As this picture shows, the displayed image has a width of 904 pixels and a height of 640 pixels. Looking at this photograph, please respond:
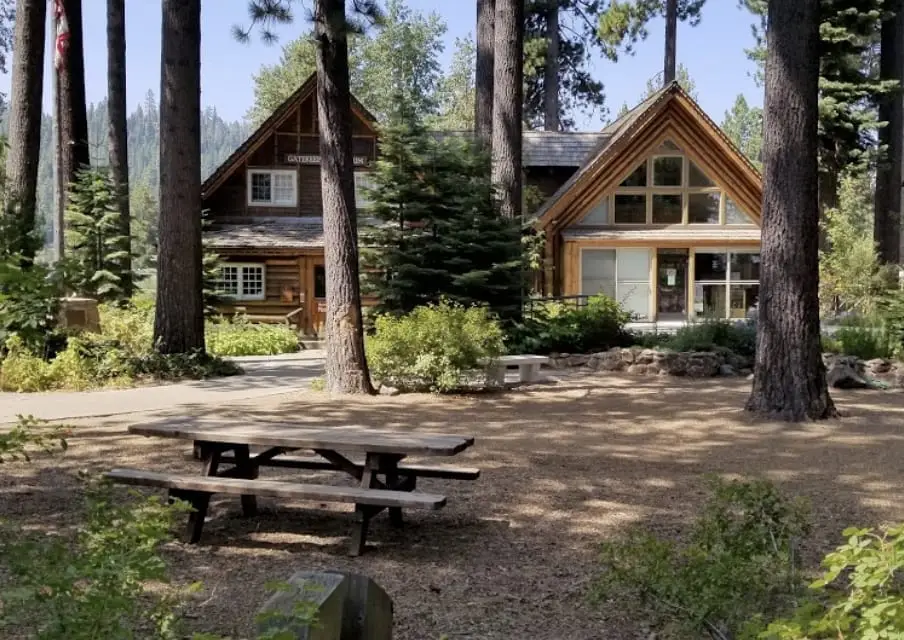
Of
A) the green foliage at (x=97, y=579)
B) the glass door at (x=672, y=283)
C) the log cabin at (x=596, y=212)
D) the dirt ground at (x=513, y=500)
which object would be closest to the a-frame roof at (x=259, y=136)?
the log cabin at (x=596, y=212)

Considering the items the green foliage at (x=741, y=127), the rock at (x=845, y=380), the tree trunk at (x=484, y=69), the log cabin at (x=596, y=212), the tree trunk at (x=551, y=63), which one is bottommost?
the rock at (x=845, y=380)

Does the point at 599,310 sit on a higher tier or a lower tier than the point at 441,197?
lower

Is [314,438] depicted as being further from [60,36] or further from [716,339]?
[60,36]

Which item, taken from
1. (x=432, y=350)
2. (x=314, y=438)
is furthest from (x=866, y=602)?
(x=432, y=350)

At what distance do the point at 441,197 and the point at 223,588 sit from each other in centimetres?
1378

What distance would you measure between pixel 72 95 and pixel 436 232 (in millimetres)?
8786

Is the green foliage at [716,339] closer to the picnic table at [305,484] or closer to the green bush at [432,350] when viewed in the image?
the green bush at [432,350]

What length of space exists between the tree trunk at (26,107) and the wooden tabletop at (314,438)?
11.2 metres

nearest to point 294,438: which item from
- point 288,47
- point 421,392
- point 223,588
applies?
point 223,588

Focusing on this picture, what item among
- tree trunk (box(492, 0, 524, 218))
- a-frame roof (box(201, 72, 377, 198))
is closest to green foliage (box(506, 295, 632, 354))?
tree trunk (box(492, 0, 524, 218))

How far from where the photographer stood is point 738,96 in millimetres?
100000

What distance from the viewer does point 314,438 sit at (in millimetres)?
5906

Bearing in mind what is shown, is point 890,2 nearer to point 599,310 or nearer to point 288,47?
point 599,310

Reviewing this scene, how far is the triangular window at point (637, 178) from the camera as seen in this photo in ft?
99.3
